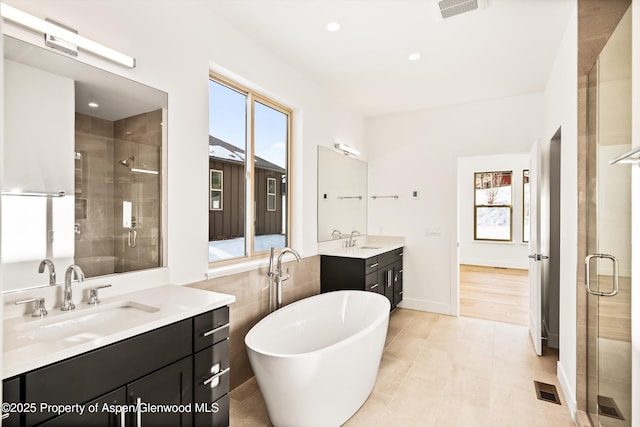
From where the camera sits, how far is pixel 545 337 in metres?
3.45

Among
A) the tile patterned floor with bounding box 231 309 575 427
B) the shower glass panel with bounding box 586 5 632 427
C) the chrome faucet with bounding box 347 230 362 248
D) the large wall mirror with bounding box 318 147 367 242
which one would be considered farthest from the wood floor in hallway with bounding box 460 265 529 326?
the shower glass panel with bounding box 586 5 632 427

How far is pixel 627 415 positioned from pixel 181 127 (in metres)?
2.71

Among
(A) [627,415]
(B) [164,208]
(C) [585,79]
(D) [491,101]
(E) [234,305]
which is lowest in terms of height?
(A) [627,415]

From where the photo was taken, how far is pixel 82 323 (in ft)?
5.02

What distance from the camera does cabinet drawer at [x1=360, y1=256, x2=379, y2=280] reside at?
3.51 m

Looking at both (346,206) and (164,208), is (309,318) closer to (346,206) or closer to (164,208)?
(164,208)

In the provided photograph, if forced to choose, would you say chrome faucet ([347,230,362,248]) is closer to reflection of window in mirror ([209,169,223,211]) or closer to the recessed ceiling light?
reflection of window in mirror ([209,169,223,211])

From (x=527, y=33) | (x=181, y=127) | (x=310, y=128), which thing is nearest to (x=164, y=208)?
(x=181, y=127)

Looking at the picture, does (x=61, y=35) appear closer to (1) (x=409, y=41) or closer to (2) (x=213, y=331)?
(2) (x=213, y=331)

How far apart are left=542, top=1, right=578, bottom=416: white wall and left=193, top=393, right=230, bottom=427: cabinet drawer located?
7.13 feet

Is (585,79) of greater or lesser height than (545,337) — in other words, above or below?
above

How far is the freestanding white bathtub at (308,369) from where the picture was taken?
1.86 m

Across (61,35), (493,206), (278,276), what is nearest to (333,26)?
(61,35)

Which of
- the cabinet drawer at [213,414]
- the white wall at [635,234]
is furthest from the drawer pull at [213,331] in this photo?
the white wall at [635,234]
